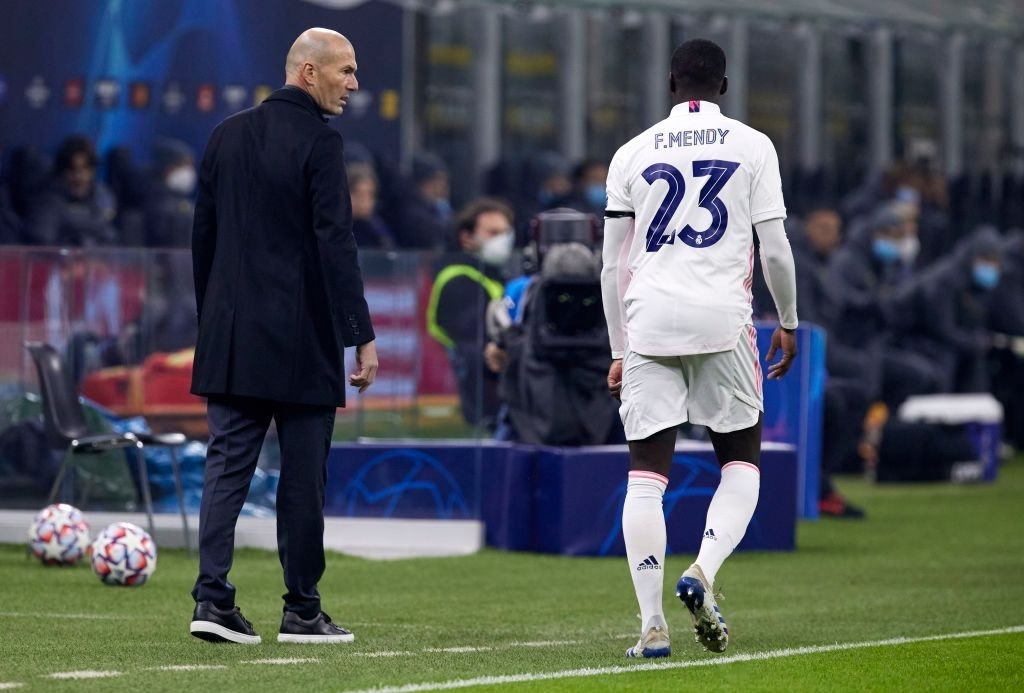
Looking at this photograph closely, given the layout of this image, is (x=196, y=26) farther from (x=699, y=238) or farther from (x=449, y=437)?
(x=699, y=238)

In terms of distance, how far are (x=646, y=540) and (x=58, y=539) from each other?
3.98 meters

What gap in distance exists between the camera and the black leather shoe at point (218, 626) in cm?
682

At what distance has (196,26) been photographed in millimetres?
16000

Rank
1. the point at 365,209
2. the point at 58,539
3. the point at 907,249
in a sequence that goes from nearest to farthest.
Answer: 1. the point at 58,539
2. the point at 365,209
3. the point at 907,249

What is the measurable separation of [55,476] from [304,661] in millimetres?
4916

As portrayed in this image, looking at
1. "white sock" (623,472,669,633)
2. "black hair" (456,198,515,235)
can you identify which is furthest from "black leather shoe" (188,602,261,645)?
"black hair" (456,198,515,235)

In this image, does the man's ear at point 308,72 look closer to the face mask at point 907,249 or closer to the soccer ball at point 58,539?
the soccer ball at point 58,539

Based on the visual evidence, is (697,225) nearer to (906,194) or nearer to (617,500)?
(617,500)

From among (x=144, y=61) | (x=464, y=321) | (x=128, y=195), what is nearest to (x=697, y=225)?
(x=464, y=321)

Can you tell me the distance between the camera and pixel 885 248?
17.9 metres

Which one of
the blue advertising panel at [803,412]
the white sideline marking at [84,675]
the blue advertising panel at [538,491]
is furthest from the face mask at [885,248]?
the white sideline marking at [84,675]

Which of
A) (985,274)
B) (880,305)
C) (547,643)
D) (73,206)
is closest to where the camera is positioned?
(547,643)

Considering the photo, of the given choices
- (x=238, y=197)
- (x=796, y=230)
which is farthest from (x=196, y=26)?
(x=238, y=197)

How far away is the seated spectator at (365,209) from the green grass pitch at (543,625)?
3.96 metres
